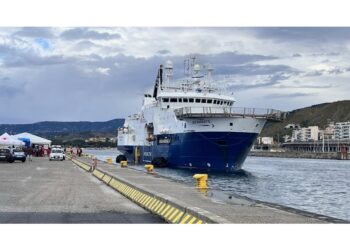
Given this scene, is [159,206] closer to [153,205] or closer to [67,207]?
[153,205]

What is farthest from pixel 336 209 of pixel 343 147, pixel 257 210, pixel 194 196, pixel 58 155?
pixel 343 147

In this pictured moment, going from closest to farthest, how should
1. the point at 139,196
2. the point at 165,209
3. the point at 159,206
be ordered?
the point at 165,209, the point at 159,206, the point at 139,196

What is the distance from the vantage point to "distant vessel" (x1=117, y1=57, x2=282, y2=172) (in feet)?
144

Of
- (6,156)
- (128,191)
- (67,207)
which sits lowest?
(67,207)

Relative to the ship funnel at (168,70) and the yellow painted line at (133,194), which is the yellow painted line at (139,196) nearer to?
the yellow painted line at (133,194)

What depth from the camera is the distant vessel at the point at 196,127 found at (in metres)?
44.0

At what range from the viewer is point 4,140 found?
45.6 metres

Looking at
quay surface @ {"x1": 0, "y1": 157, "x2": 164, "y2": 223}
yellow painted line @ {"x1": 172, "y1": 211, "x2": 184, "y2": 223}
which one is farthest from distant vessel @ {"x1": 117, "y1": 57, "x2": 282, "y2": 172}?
yellow painted line @ {"x1": 172, "y1": 211, "x2": 184, "y2": 223}

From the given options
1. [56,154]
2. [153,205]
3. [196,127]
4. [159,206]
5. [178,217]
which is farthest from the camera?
[56,154]

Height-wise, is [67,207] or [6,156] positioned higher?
[6,156]

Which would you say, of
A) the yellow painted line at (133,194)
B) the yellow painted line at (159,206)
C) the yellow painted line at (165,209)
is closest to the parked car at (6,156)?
the yellow painted line at (133,194)

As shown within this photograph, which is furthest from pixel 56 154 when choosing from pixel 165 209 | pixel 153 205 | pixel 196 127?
pixel 165 209

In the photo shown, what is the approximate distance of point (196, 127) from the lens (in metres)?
44.5

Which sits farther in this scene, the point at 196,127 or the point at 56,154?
the point at 56,154
